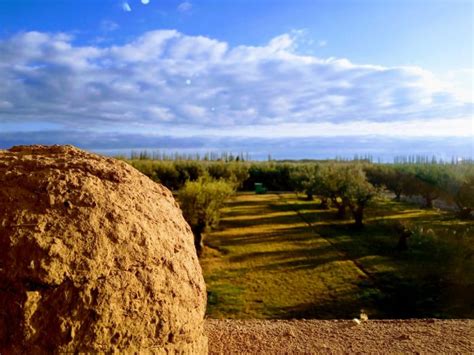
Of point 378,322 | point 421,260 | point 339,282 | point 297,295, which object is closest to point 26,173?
point 378,322

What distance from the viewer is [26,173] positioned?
511 cm

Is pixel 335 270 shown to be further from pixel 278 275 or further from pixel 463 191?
pixel 463 191

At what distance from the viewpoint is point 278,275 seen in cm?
1762

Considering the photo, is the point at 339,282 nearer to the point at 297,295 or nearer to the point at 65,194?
the point at 297,295

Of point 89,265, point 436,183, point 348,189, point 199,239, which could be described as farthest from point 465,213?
point 89,265

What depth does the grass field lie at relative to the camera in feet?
46.8

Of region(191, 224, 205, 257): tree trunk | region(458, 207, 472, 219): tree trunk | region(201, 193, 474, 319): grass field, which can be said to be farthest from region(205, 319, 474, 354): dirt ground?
region(458, 207, 472, 219): tree trunk

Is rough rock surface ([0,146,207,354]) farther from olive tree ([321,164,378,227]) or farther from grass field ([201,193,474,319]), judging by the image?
olive tree ([321,164,378,227])

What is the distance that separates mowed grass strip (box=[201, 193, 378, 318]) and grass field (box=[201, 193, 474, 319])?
0.03 metres

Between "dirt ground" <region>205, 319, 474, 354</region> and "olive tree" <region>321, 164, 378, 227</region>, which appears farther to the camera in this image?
"olive tree" <region>321, 164, 378, 227</region>

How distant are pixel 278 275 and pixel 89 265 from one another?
13903mm

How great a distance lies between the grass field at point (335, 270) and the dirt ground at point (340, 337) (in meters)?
5.03

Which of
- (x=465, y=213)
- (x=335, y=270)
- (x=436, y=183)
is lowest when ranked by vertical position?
(x=335, y=270)

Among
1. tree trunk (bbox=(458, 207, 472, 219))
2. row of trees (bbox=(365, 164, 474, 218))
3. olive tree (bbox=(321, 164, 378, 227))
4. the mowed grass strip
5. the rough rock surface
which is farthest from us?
tree trunk (bbox=(458, 207, 472, 219))
